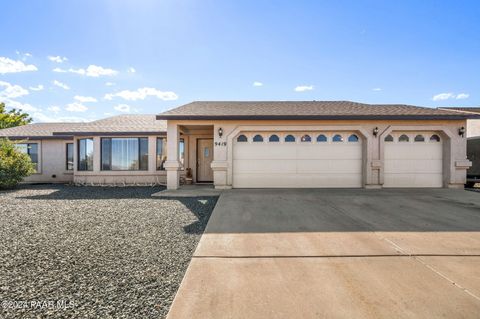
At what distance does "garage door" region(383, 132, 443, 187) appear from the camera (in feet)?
31.6

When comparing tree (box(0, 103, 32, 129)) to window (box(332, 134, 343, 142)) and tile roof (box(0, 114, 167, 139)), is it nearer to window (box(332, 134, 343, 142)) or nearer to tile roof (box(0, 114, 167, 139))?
tile roof (box(0, 114, 167, 139))

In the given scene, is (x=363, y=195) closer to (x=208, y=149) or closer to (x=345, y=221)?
(x=345, y=221)

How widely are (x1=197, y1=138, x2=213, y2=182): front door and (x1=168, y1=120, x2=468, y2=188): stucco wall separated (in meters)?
2.53

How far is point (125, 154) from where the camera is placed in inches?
462

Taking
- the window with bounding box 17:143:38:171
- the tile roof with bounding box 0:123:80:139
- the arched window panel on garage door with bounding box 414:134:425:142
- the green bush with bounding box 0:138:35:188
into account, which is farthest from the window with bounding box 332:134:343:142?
the window with bounding box 17:143:38:171

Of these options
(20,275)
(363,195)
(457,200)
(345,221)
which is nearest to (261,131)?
(363,195)

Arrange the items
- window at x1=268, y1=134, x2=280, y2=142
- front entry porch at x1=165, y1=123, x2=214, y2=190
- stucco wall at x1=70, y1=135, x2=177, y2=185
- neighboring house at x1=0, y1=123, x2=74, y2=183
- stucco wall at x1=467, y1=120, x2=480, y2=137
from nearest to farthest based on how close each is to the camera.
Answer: window at x1=268, y1=134, x2=280, y2=142 < stucco wall at x1=70, y1=135, x2=177, y2=185 < front entry porch at x1=165, y1=123, x2=214, y2=190 < neighboring house at x1=0, y1=123, x2=74, y2=183 < stucco wall at x1=467, y1=120, x2=480, y2=137

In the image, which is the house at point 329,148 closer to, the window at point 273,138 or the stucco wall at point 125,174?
the window at point 273,138

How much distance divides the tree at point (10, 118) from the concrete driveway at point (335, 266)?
40408 mm

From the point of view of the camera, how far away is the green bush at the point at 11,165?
1025cm

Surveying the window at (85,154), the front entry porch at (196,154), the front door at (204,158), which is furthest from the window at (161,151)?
the window at (85,154)

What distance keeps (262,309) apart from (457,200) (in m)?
8.34

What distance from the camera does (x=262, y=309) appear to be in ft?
7.22

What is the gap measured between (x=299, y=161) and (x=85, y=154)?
35.8 ft
